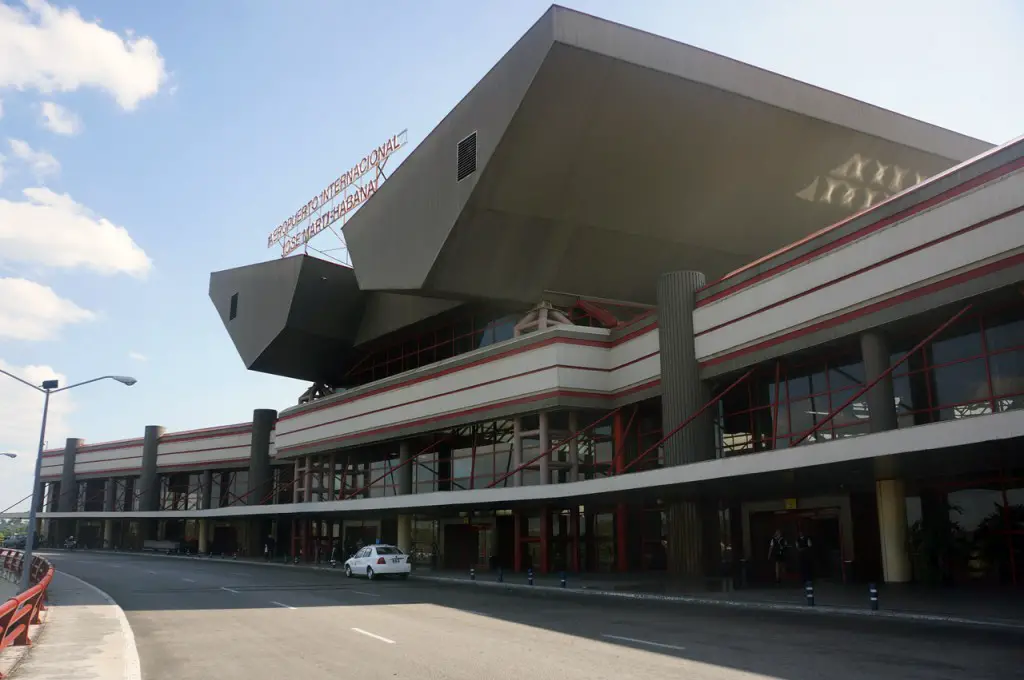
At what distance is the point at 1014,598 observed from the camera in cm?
2089

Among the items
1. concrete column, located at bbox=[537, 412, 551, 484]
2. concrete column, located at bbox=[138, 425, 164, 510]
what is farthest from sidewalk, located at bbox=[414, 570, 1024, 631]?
concrete column, located at bbox=[138, 425, 164, 510]

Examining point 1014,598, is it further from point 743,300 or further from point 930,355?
point 743,300

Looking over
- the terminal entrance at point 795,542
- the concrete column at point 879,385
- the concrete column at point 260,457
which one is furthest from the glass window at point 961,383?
the concrete column at point 260,457

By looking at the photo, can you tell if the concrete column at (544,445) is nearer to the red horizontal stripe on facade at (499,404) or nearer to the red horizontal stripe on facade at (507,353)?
the red horizontal stripe on facade at (499,404)

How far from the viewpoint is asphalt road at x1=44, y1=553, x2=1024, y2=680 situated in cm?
1191

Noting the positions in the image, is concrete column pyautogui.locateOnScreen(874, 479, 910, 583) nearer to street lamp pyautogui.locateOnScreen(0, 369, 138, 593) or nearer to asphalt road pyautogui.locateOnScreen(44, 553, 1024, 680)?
asphalt road pyautogui.locateOnScreen(44, 553, 1024, 680)

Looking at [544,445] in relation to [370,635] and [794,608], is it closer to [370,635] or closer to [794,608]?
[794,608]

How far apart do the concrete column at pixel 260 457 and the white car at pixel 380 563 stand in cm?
2988

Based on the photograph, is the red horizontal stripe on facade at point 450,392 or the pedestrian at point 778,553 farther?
the red horizontal stripe on facade at point 450,392

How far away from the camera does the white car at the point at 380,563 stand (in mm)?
36625

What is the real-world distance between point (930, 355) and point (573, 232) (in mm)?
16370

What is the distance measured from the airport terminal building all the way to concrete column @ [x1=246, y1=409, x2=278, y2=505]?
11.9m

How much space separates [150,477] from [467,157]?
184ft

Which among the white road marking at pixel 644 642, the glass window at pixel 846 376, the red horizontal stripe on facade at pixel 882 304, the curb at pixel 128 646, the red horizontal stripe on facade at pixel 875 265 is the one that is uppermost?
the red horizontal stripe on facade at pixel 875 265
